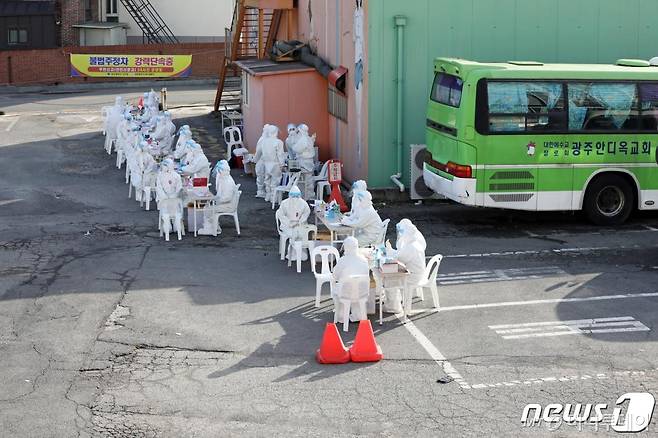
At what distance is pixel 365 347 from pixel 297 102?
1376 centimetres

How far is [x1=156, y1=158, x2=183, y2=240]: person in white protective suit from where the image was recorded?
1928 cm

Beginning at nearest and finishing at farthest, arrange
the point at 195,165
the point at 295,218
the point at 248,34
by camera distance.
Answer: the point at 295,218 < the point at 195,165 < the point at 248,34

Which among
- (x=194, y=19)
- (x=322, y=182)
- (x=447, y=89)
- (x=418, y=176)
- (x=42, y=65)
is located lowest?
(x=322, y=182)

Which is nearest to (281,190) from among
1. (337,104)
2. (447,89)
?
(337,104)

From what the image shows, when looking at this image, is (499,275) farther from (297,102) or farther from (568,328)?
(297,102)

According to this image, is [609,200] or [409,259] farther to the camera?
[609,200]

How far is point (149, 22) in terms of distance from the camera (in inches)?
1970

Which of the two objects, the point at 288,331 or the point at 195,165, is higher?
the point at 195,165

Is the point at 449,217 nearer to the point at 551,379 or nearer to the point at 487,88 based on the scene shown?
the point at 487,88

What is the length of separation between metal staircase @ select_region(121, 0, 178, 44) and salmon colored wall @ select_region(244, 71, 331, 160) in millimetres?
24923

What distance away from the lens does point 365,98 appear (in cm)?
2178

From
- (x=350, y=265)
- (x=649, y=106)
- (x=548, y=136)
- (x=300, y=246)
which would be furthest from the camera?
Result: (x=649, y=106)

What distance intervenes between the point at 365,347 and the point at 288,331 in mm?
1541

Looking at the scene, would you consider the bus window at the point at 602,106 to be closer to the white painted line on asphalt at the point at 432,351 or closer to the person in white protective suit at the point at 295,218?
the person in white protective suit at the point at 295,218
